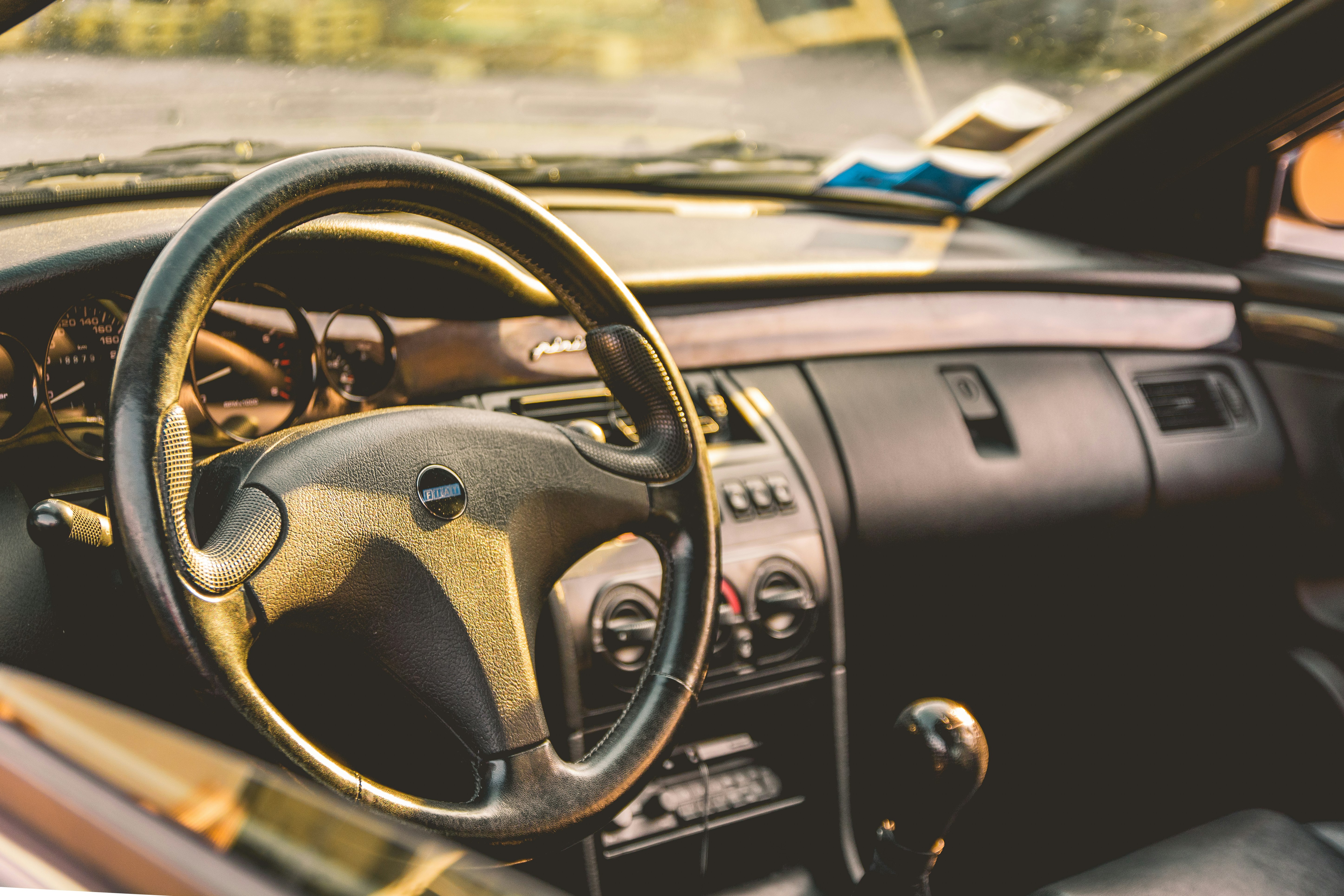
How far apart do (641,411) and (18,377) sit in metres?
0.70

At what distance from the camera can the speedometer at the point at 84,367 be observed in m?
1.18

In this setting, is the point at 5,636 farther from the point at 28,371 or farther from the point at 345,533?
the point at 345,533

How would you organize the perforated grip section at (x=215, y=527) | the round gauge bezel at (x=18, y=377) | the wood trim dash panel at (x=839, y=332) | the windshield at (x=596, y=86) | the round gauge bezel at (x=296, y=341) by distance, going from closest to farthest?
the perforated grip section at (x=215, y=527) < the round gauge bezel at (x=18, y=377) < the round gauge bezel at (x=296, y=341) < the wood trim dash panel at (x=839, y=332) < the windshield at (x=596, y=86)

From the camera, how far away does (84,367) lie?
4.02 ft

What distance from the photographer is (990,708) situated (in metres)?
2.09

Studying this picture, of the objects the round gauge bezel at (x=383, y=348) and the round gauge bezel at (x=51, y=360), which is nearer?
the round gauge bezel at (x=51, y=360)

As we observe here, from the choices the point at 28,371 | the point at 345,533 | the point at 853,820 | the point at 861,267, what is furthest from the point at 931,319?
the point at 28,371

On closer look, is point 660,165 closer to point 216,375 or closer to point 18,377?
point 216,375

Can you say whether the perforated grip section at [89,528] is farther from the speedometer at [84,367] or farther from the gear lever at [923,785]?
the gear lever at [923,785]

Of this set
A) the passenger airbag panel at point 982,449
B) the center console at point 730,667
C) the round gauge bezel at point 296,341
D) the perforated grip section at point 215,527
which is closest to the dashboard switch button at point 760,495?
the center console at point 730,667

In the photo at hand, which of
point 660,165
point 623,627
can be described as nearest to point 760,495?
point 623,627

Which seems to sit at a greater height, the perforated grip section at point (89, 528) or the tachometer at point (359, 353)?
the tachometer at point (359, 353)

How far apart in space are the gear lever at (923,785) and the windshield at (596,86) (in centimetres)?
122

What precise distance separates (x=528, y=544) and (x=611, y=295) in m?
0.30
